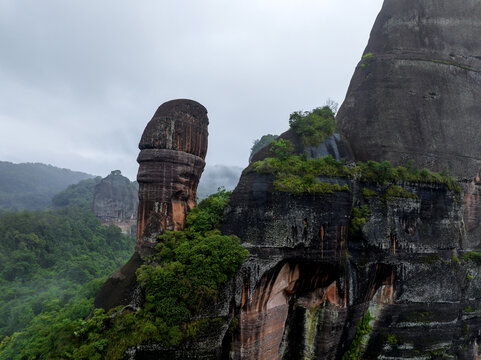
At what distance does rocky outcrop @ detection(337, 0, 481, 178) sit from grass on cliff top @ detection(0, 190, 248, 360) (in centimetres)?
989

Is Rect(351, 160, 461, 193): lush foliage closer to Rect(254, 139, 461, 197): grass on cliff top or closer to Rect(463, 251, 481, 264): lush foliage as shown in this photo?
Rect(254, 139, 461, 197): grass on cliff top

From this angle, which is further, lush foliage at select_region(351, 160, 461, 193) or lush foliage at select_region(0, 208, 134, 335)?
lush foliage at select_region(0, 208, 134, 335)

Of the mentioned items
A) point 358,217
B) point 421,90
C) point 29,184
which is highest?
point 29,184

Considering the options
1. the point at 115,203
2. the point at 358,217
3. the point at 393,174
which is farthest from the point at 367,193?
the point at 115,203

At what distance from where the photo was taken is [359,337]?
46.1 ft

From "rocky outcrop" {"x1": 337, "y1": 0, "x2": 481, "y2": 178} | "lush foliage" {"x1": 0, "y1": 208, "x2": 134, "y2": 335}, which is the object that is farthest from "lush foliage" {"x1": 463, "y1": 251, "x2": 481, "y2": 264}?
"lush foliage" {"x1": 0, "y1": 208, "x2": 134, "y2": 335}

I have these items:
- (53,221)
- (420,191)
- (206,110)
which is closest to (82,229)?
(53,221)

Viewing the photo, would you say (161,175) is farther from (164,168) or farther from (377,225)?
(377,225)

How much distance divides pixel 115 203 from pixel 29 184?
276 ft

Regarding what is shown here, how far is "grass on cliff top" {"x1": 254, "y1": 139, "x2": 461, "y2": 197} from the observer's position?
1128 cm

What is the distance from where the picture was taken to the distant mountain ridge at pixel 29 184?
8325cm

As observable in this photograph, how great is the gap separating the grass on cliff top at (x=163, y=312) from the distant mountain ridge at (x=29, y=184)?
7383 cm

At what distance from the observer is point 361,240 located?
13.0 meters

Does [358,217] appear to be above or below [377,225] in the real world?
above
